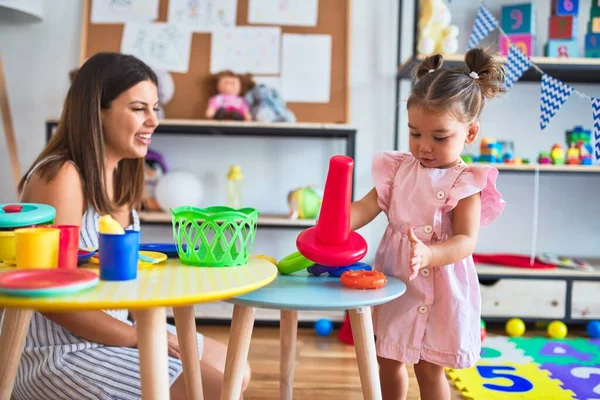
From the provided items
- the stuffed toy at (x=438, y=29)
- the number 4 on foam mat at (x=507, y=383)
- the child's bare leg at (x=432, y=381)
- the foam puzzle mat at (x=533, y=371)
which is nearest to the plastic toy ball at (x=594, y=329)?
the foam puzzle mat at (x=533, y=371)

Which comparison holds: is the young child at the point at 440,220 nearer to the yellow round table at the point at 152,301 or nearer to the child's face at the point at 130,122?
the yellow round table at the point at 152,301

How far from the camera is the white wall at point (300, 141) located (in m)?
2.81

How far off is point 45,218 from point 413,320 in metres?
0.76

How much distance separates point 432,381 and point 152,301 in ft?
2.58

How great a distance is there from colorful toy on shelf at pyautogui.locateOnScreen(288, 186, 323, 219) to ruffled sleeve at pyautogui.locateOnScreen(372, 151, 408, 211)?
3.75 feet

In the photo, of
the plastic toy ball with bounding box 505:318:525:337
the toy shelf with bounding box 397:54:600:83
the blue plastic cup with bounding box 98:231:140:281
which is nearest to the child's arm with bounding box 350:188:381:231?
the blue plastic cup with bounding box 98:231:140:281

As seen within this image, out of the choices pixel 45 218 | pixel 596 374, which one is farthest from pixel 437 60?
pixel 596 374

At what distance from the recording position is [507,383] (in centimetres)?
190

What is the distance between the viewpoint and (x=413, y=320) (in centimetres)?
127

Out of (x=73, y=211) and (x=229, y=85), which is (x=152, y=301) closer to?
(x=73, y=211)

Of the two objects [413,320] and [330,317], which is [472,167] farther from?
[330,317]

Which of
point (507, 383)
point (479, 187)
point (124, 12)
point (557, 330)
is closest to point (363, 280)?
point (479, 187)

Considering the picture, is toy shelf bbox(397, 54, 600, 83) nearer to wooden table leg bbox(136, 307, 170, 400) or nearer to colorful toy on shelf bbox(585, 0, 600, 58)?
colorful toy on shelf bbox(585, 0, 600, 58)

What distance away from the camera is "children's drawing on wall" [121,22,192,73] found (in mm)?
2738
